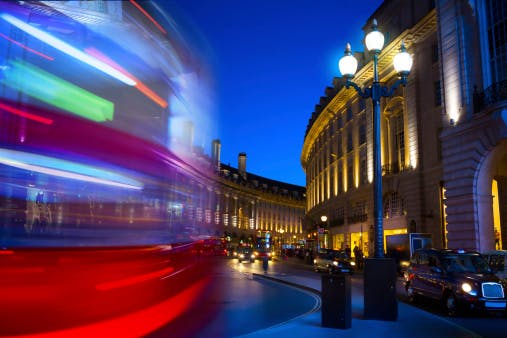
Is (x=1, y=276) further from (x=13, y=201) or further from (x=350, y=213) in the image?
(x=350, y=213)

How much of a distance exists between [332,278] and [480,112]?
17490 millimetres

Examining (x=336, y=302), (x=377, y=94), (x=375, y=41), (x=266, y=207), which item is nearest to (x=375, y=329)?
(x=336, y=302)

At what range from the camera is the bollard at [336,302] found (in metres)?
10.9

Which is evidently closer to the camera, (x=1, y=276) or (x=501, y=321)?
(x=1, y=276)

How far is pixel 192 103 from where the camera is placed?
14.0 meters

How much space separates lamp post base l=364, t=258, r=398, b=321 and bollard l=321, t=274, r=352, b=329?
3.58 ft

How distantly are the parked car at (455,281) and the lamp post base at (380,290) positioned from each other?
3173mm

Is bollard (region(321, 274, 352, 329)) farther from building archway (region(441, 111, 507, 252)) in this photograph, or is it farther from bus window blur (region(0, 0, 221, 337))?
building archway (region(441, 111, 507, 252))

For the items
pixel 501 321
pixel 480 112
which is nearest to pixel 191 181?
pixel 501 321

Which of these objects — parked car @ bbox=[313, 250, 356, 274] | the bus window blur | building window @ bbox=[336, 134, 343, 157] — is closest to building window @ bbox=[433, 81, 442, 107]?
parked car @ bbox=[313, 250, 356, 274]

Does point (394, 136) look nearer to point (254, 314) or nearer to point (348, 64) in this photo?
point (348, 64)

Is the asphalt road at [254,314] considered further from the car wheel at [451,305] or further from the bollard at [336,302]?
the bollard at [336,302]

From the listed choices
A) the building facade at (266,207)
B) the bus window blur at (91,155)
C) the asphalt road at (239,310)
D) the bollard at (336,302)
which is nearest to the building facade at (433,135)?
the asphalt road at (239,310)

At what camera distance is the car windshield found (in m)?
15.1
